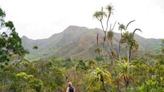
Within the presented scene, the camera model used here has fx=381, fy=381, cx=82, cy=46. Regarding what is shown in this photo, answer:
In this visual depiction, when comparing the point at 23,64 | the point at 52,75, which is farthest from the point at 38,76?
the point at 23,64

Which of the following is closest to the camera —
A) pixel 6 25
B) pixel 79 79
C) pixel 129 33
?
pixel 129 33

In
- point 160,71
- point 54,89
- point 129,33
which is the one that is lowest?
point 54,89

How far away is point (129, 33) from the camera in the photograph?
32.1m

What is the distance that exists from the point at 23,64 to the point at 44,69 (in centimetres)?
388

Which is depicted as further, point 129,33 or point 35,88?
point 35,88

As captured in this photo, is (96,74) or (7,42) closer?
(96,74)

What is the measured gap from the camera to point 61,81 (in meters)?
53.8

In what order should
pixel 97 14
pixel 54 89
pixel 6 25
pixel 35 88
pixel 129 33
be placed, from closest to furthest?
pixel 129 33 < pixel 97 14 < pixel 6 25 < pixel 35 88 < pixel 54 89

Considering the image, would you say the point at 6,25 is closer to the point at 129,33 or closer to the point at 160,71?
the point at 129,33

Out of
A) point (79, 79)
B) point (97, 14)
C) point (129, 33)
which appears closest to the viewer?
point (129, 33)

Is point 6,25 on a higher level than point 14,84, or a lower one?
higher

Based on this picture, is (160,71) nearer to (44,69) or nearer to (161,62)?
(161,62)

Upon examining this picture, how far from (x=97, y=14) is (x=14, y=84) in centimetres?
1634

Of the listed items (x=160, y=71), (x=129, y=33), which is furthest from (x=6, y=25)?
(x=160, y=71)
